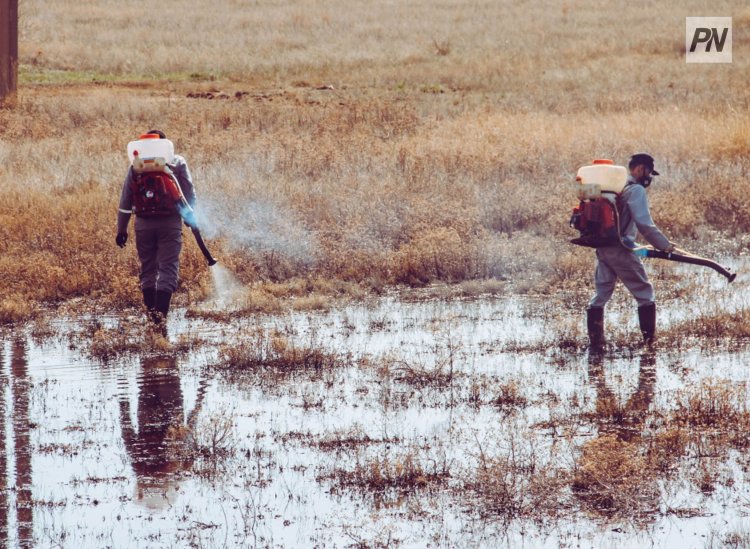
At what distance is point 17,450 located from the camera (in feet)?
22.9

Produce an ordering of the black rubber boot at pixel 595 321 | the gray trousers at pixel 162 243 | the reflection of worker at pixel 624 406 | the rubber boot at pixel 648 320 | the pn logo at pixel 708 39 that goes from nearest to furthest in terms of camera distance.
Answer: the reflection of worker at pixel 624 406 → the rubber boot at pixel 648 320 → the black rubber boot at pixel 595 321 → the gray trousers at pixel 162 243 → the pn logo at pixel 708 39

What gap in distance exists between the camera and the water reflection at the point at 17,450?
5762 mm

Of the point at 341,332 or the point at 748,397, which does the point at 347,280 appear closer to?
the point at 341,332

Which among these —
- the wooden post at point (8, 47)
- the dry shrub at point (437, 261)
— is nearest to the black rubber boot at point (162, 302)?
the dry shrub at point (437, 261)

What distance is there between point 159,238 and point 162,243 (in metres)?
0.06

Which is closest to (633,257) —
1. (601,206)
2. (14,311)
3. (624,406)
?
(601,206)

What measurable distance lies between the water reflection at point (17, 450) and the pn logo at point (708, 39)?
25.1 m

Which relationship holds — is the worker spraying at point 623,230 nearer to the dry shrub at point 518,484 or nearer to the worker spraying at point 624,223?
the worker spraying at point 624,223

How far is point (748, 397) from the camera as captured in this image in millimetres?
7773

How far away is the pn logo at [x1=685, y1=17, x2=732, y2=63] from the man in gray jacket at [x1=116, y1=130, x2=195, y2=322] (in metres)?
23.2

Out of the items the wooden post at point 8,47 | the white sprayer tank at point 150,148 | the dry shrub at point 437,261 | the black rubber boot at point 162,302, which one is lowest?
the black rubber boot at point 162,302

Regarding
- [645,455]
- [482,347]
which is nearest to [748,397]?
[645,455]

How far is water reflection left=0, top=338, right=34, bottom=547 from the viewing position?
18.9ft

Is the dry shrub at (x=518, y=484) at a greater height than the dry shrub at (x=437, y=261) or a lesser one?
lesser
